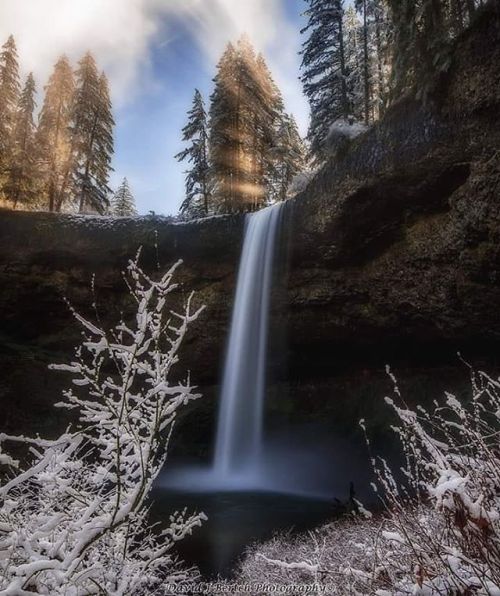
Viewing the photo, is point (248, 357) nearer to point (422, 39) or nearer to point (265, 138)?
point (422, 39)

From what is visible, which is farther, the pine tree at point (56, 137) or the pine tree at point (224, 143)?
the pine tree at point (56, 137)

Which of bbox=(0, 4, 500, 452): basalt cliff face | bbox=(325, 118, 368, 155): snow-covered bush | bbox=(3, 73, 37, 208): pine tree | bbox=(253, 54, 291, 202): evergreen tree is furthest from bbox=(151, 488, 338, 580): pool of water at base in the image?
bbox=(3, 73, 37, 208): pine tree

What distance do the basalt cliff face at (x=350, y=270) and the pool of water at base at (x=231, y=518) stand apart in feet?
15.0

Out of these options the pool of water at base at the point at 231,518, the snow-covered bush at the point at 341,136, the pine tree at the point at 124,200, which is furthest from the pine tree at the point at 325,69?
the pine tree at the point at 124,200

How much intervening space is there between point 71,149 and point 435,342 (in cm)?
2449

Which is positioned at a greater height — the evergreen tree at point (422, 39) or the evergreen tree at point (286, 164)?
the evergreen tree at point (286, 164)

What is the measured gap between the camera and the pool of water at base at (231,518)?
7539 mm

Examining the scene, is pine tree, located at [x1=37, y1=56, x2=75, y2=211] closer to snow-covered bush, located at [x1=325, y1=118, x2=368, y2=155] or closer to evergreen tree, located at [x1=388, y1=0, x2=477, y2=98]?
snow-covered bush, located at [x1=325, y1=118, x2=368, y2=155]

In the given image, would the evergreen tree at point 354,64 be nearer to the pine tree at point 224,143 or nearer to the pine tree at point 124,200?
the pine tree at point 224,143

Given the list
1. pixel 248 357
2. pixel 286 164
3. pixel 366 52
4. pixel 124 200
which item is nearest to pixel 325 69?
pixel 366 52

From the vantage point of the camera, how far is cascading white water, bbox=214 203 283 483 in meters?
14.9

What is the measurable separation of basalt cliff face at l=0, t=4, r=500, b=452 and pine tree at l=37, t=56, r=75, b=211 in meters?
8.77

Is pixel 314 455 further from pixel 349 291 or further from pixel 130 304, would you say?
pixel 130 304

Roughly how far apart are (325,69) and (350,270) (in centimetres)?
1211
